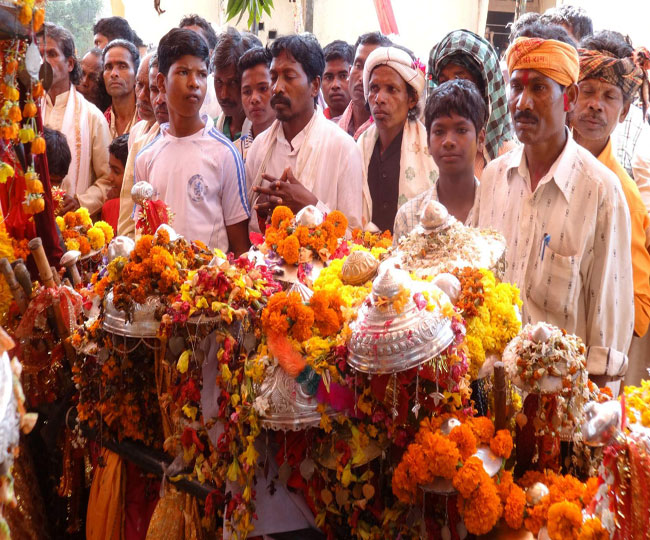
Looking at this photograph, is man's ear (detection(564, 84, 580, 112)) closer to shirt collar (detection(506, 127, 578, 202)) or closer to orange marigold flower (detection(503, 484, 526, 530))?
shirt collar (detection(506, 127, 578, 202))

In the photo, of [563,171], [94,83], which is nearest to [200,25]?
[94,83]

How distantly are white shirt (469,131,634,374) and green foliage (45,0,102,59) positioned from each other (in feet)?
28.2

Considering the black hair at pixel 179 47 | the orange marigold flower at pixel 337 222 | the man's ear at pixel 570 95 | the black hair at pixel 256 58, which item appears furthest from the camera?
the black hair at pixel 256 58

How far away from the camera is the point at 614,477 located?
54.6 inches

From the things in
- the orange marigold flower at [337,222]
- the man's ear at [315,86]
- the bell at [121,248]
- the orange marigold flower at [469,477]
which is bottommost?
the orange marigold flower at [469,477]

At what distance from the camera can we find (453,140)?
9.36ft

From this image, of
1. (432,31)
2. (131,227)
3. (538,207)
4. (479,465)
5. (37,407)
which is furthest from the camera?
(432,31)

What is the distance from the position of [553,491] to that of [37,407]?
203cm

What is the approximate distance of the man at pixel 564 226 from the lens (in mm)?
2521

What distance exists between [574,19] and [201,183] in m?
2.46

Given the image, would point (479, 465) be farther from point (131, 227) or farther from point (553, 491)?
A: point (131, 227)

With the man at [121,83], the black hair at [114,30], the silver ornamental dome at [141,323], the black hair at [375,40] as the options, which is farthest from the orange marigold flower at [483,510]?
the black hair at [114,30]

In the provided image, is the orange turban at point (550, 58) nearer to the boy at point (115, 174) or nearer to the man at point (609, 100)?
the man at point (609, 100)

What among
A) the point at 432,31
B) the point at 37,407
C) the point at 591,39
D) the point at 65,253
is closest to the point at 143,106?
the point at 65,253
